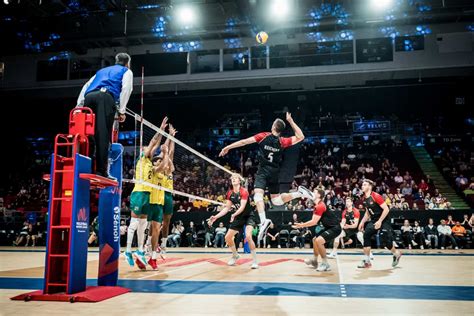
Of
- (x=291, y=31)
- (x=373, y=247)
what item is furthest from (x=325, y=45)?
(x=373, y=247)

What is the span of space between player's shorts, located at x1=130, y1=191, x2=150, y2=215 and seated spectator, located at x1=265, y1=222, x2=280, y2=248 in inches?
361

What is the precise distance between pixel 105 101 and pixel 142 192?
316cm

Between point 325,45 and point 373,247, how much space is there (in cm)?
1168

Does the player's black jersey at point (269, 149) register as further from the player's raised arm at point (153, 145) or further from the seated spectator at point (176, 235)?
the seated spectator at point (176, 235)

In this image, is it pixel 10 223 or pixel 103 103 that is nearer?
pixel 103 103

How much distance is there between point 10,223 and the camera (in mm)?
18266

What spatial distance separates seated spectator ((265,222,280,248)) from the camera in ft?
52.7

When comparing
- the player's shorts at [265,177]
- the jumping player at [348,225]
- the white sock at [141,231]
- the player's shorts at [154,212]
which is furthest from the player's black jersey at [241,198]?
the jumping player at [348,225]

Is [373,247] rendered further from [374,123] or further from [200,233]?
[374,123]

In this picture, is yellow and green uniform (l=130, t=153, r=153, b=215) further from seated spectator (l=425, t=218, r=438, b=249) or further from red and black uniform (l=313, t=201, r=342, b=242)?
seated spectator (l=425, t=218, r=438, b=249)

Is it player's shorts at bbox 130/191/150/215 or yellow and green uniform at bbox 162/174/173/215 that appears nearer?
player's shorts at bbox 130/191/150/215

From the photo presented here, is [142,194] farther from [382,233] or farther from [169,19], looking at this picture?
[169,19]

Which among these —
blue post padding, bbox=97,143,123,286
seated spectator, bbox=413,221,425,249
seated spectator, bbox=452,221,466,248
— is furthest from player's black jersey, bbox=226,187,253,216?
seated spectator, bbox=452,221,466,248

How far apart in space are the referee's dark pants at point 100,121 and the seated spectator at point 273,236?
39.5ft
